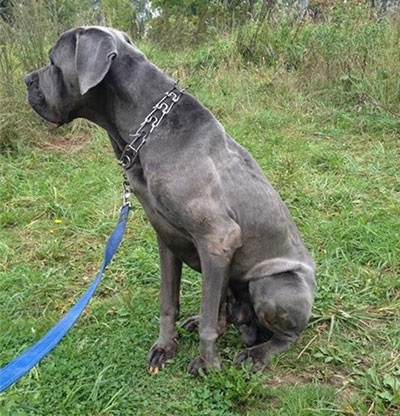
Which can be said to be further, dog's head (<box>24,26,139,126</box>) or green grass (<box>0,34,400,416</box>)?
green grass (<box>0,34,400,416</box>)

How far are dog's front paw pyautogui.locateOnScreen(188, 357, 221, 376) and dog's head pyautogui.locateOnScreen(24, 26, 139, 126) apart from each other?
3.83 feet

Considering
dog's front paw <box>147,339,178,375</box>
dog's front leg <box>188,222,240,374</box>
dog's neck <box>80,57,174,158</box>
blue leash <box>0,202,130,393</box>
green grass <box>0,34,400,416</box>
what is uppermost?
dog's neck <box>80,57,174,158</box>

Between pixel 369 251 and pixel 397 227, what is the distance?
357 millimetres

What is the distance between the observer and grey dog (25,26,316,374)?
2418 mm

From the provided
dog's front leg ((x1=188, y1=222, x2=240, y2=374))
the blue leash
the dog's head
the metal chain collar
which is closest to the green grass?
dog's front leg ((x1=188, y1=222, x2=240, y2=374))

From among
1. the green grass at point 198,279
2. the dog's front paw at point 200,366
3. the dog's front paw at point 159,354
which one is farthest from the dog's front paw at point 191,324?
the dog's front paw at point 200,366

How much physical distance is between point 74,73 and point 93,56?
5.0 inches

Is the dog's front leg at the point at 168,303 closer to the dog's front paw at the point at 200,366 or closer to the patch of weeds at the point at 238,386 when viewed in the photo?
the dog's front paw at the point at 200,366

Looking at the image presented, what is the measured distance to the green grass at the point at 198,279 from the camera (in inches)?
98.1

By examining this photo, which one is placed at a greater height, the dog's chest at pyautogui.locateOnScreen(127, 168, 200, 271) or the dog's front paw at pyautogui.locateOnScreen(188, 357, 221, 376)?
the dog's chest at pyautogui.locateOnScreen(127, 168, 200, 271)

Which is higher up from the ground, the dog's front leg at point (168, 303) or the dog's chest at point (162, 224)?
the dog's chest at point (162, 224)

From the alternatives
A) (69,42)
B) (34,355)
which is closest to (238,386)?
(34,355)

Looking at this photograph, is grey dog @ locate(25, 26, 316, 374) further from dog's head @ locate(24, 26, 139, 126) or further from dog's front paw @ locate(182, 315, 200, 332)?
dog's front paw @ locate(182, 315, 200, 332)

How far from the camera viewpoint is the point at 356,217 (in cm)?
414
